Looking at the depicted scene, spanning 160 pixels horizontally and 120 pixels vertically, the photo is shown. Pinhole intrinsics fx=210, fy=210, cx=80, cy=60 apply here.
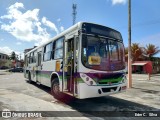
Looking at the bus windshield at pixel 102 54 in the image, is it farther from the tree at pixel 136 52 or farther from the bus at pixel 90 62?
the tree at pixel 136 52

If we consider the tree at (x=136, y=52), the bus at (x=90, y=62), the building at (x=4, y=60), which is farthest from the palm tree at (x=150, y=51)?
the building at (x=4, y=60)

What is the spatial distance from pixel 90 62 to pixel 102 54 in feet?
2.32

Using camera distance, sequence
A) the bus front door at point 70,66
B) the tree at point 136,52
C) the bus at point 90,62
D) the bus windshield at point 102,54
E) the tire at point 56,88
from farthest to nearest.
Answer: the tree at point 136,52
the tire at point 56,88
the bus front door at point 70,66
the bus windshield at point 102,54
the bus at point 90,62

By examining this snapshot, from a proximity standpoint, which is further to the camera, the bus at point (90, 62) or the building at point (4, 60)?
the building at point (4, 60)

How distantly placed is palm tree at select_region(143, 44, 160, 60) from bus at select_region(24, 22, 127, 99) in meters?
47.9

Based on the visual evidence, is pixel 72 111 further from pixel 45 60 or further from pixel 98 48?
pixel 45 60

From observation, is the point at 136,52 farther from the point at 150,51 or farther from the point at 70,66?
the point at 70,66

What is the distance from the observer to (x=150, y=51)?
178 feet

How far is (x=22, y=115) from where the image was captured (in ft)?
23.5

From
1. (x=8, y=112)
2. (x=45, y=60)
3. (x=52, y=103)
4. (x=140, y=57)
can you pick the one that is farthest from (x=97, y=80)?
(x=140, y=57)

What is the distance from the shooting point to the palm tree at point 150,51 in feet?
177

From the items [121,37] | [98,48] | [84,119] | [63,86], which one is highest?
[121,37]

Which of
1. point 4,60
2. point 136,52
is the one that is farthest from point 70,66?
point 4,60

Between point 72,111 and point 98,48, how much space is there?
8.45ft
